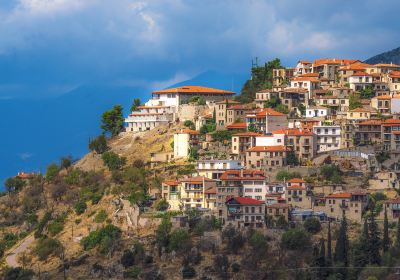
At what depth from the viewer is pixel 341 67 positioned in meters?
99.0

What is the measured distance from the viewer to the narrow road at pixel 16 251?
8495 centimetres

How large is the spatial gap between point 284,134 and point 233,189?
293 inches

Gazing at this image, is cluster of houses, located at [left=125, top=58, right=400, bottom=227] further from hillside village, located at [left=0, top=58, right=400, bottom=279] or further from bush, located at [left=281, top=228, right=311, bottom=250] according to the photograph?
bush, located at [left=281, top=228, right=311, bottom=250]

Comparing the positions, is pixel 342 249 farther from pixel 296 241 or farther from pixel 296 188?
pixel 296 188

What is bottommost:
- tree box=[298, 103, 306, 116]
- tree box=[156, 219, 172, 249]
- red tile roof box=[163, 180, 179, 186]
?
tree box=[156, 219, 172, 249]

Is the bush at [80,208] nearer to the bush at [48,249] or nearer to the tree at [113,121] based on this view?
the bush at [48,249]

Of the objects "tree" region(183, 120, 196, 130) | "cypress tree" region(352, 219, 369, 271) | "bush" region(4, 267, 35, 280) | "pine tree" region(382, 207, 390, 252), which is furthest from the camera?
"tree" region(183, 120, 196, 130)

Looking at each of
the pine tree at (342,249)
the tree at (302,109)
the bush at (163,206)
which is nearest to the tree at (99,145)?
the bush at (163,206)

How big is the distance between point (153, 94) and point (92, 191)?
50.2ft

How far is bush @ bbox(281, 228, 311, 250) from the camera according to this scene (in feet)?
241

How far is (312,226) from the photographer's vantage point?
247 ft

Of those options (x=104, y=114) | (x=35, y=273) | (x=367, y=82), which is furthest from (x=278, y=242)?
(x=104, y=114)

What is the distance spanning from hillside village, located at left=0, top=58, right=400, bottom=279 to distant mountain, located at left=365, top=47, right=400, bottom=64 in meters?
47.6

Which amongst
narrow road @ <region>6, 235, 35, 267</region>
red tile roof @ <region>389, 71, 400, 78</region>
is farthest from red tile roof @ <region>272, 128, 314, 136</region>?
narrow road @ <region>6, 235, 35, 267</region>
